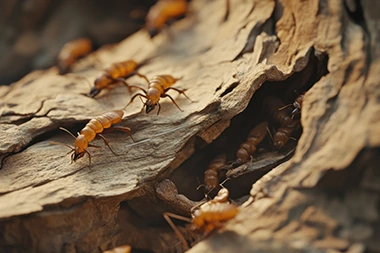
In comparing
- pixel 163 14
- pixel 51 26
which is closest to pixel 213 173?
pixel 163 14

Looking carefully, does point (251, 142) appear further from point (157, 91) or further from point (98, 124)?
point (98, 124)

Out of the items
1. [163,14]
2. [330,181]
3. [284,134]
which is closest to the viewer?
[330,181]

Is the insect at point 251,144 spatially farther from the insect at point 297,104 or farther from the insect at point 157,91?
the insect at point 157,91

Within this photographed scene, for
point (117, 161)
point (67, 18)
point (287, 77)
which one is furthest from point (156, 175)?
point (67, 18)

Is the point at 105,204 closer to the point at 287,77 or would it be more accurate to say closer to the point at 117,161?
the point at 117,161

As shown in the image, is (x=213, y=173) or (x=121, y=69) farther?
(x=121, y=69)
